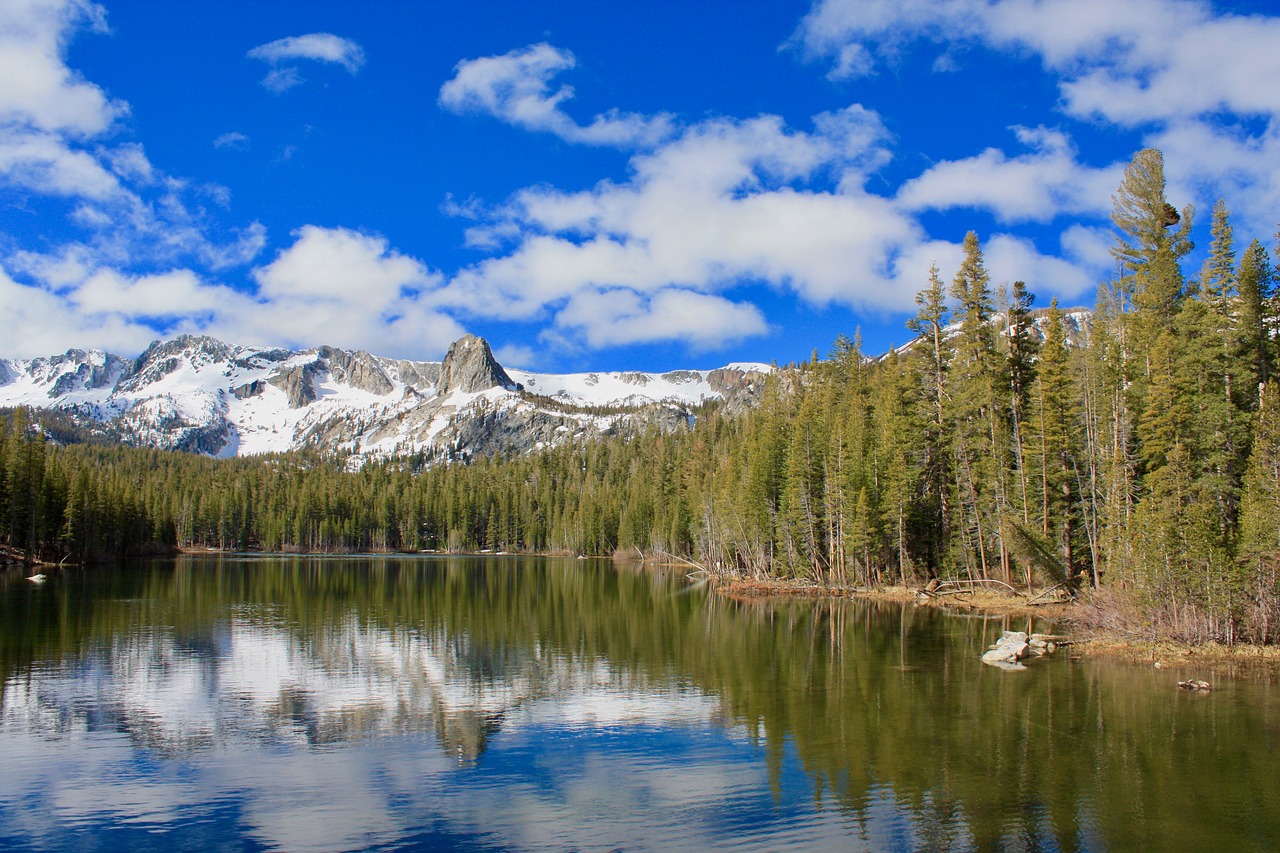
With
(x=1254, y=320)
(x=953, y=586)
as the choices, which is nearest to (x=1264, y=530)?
(x=1254, y=320)

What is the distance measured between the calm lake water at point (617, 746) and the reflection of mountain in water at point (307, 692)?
0.51ft

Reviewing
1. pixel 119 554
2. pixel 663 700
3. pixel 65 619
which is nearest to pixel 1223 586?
pixel 663 700

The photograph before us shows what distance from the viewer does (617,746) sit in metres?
19.8

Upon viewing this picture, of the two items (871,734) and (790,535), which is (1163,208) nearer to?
(790,535)

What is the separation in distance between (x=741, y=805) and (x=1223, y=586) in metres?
22.6

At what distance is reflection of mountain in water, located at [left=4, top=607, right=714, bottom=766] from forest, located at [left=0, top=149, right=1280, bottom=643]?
20853mm

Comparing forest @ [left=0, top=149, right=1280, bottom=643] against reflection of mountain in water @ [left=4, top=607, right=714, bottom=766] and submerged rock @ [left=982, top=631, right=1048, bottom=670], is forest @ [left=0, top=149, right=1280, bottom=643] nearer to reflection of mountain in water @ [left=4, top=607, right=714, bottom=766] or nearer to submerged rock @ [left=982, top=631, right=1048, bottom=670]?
submerged rock @ [left=982, top=631, right=1048, bottom=670]

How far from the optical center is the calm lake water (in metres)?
14.3

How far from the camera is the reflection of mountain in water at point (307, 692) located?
21516 millimetres

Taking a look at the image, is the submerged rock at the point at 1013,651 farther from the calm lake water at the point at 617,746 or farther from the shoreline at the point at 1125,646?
the shoreline at the point at 1125,646

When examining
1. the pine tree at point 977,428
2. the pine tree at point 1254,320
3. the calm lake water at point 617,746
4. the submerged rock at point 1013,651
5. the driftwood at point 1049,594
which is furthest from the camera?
the pine tree at point 977,428

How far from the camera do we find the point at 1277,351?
124ft

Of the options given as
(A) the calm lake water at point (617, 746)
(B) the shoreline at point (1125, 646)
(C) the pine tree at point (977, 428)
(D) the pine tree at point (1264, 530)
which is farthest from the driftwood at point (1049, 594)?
(D) the pine tree at point (1264, 530)

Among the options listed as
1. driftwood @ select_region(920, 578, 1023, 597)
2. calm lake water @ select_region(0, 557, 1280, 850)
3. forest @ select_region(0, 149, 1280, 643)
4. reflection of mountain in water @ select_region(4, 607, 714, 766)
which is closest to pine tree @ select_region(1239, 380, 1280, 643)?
forest @ select_region(0, 149, 1280, 643)
